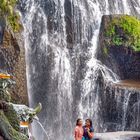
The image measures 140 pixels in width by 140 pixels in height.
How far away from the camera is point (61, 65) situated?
20.4 metres

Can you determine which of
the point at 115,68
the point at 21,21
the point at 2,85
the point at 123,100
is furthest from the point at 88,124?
the point at 115,68

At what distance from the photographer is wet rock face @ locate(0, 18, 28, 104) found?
17.3 meters

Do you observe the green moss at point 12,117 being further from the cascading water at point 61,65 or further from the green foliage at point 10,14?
the cascading water at point 61,65

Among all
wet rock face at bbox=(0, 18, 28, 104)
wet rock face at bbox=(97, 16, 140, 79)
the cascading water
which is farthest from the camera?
wet rock face at bbox=(97, 16, 140, 79)

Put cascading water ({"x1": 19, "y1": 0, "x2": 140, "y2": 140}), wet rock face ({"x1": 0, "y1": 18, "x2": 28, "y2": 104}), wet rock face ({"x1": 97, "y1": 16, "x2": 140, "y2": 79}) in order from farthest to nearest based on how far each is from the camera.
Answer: wet rock face ({"x1": 97, "y1": 16, "x2": 140, "y2": 79}), cascading water ({"x1": 19, "y1": 0, "x2": 140, "y2": 140}), wet rock face ({"x1": 0, "y1": 18, "x2": 28, "y2": 104})

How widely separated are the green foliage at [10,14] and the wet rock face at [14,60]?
1.27ft

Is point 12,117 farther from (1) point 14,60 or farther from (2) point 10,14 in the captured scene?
(2) point 10,14

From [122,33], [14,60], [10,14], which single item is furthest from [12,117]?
[122,33]

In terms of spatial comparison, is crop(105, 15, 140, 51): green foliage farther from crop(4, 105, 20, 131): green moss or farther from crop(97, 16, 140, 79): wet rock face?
crop(4, 105, 20, 131): green moss

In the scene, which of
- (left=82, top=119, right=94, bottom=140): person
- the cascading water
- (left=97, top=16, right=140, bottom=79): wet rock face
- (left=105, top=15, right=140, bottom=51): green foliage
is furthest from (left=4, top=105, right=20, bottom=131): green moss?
(left=105, top=15, right=140, bottom=51): green foliage

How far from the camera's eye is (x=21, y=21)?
64.7ft

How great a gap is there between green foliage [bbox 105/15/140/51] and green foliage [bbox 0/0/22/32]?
531 cm

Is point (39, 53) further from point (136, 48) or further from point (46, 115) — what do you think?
point (136, 48)

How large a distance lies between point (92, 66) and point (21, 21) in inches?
155
